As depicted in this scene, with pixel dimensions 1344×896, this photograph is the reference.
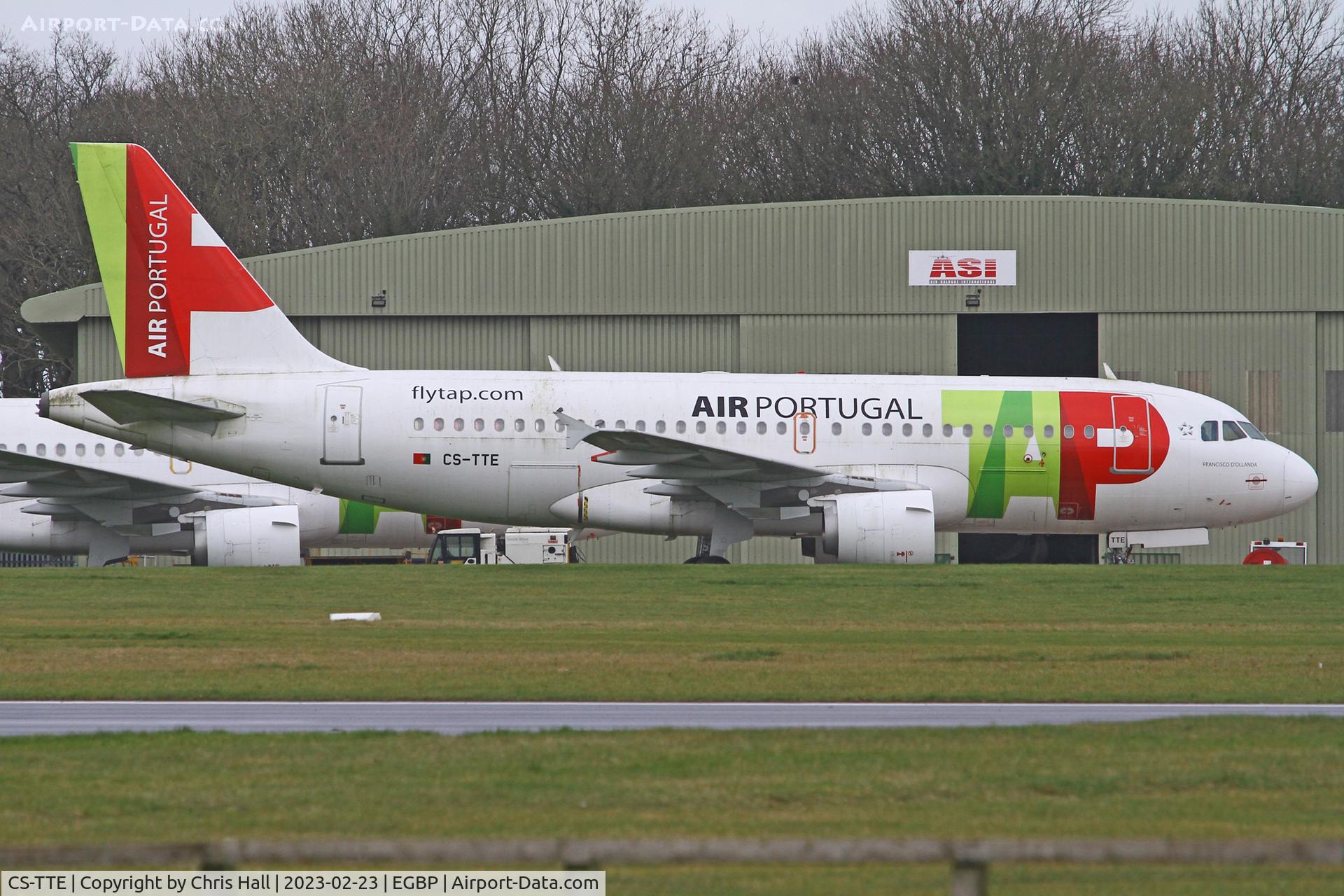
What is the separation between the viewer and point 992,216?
3678 cm

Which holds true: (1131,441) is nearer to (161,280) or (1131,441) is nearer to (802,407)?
(802,407)

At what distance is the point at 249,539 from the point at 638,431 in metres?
7.16

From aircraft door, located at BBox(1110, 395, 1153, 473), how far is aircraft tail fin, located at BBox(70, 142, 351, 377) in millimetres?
14111

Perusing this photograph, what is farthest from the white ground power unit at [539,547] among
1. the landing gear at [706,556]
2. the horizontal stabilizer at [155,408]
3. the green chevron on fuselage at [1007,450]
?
the green chevron on fuselage at [1007,450]

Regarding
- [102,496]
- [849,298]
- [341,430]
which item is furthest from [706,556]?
[849,298]

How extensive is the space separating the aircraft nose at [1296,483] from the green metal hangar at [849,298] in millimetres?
8026

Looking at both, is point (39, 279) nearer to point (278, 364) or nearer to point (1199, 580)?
point (278, 364)

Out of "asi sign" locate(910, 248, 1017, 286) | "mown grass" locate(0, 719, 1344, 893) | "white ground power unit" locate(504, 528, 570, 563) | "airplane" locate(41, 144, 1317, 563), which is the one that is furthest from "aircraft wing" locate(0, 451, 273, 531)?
"mown grass" locate(0, 719, 1344, 893)

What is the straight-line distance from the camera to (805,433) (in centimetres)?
2695

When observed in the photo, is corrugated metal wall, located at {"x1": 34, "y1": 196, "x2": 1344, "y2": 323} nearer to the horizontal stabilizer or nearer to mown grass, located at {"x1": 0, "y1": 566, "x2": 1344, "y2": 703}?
the horizontal stabilizer

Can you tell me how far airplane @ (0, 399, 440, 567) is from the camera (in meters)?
27.3

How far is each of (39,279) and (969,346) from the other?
32.4 m

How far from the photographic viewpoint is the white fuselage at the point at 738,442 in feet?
85.1

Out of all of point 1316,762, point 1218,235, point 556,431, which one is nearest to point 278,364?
point 556,431
